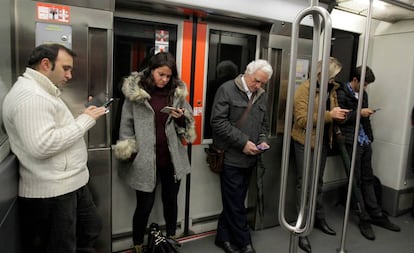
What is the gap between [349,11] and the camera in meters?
3.38

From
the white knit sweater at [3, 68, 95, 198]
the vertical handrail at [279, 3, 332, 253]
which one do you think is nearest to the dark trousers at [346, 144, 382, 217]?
the vertical handrail at [279, 3, 332, 253]

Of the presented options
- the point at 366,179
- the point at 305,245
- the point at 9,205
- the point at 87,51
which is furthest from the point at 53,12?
the point at 366,179

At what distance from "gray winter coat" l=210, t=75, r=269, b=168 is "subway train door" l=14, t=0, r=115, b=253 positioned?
79cm

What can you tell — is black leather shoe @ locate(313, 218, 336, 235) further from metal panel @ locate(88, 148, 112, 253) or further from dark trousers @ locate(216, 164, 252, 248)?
metal panel @ locate(88, 148, 112, 253)

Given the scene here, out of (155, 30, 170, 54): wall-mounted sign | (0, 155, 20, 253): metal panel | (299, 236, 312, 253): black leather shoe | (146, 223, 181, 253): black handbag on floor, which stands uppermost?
(155, 30, 170, 54): wall-mounted sign

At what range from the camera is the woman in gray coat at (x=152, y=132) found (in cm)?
209

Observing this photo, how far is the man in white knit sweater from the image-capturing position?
1.38 meters

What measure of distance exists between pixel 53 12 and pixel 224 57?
1431 mm

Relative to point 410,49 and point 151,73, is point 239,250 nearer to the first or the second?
point 151,73

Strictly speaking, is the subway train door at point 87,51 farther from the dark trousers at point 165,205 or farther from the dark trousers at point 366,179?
the dark trousers at point 366,179

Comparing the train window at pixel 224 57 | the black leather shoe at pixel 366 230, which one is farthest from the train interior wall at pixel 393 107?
the train window at pixel 224 57

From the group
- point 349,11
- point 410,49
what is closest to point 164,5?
point 349,11

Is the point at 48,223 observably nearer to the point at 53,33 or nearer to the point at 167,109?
the point at 167,109

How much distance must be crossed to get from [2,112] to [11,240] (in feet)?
1.93
